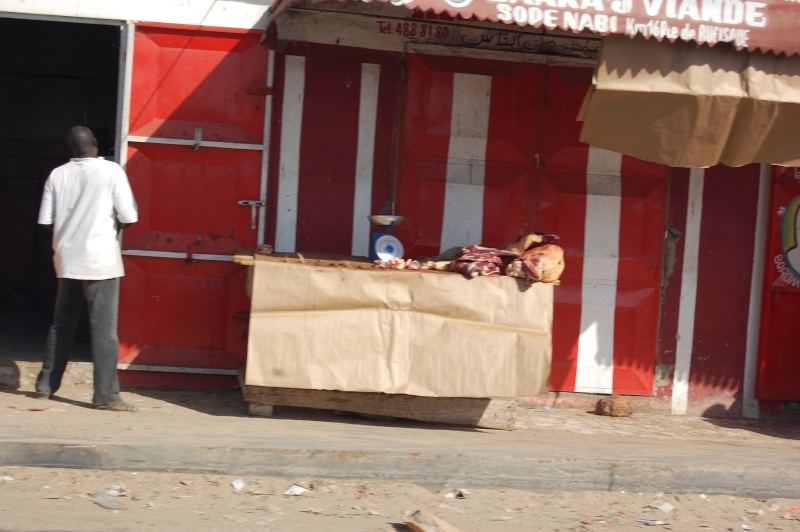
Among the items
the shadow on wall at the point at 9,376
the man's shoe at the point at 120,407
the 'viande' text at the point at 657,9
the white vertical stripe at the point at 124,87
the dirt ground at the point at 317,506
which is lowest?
the dirt ground at the point at 317,506

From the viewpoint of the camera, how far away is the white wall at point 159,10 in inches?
251

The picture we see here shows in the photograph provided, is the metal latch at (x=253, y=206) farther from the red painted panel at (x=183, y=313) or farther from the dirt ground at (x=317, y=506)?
the dirt ground at (x=317, y=506)

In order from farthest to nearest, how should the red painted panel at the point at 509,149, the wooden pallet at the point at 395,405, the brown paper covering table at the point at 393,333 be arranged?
1. the red painted panel at the point at 509,149
2. the wooden pallet at the point at 395,405
3. the brown paper covering table at the point at 393,333

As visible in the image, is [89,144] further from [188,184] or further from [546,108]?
[546,108]

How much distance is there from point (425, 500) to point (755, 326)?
12.0ft

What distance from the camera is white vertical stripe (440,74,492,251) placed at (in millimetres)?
6816

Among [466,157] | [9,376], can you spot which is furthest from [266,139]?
[9,376]

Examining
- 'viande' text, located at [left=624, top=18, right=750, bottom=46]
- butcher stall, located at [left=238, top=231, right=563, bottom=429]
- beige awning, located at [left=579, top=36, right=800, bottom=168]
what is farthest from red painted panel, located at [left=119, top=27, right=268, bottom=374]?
'viande' text, located at [left=624, top=18, right=750, bottom=46]

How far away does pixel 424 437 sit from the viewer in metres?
5.72

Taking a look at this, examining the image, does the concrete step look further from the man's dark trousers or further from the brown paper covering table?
the brown paper covering table

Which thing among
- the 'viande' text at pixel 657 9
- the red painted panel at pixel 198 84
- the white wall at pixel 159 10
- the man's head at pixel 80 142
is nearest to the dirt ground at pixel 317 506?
the man's head at pixel 80 142

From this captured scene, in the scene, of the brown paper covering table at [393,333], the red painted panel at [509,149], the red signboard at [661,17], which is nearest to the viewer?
the red signboard at [661,17]

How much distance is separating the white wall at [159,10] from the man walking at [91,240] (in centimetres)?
114

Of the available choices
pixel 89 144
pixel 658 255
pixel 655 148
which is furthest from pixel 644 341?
pixel 89 144
